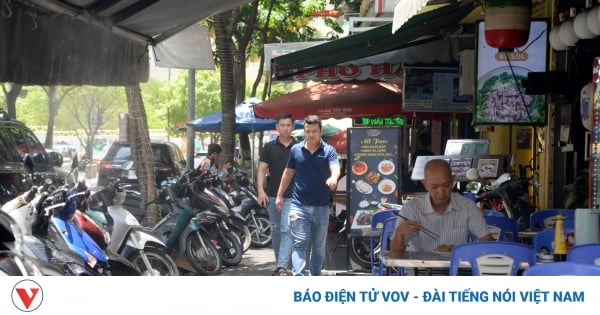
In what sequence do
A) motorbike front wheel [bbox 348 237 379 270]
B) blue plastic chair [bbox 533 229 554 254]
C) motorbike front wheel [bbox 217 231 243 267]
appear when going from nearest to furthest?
blue plastic chair [bbox 533 229 554 254] → motorbike front wheel [bbox 348 237 379 270] → motorbike front wheel [bbox 217 231 243 267]

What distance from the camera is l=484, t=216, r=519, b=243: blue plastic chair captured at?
8.02 metres

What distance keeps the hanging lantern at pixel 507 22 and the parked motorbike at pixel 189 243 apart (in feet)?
14.3

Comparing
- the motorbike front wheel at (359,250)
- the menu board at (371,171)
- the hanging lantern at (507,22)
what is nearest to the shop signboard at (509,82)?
the menu board at (371,171)

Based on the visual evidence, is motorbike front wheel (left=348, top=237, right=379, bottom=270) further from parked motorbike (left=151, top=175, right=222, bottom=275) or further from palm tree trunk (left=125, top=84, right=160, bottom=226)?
palm tree trunk (left=125, top=84, right=160, bottom=226)

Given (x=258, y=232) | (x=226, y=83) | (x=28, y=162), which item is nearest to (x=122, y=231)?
(x=28, y=162)

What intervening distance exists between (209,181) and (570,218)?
20.7ft

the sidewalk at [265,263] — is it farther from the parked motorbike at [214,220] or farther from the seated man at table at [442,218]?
the seated man at table at [442,218]

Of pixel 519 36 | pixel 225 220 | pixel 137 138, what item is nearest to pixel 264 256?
pixel 225 220

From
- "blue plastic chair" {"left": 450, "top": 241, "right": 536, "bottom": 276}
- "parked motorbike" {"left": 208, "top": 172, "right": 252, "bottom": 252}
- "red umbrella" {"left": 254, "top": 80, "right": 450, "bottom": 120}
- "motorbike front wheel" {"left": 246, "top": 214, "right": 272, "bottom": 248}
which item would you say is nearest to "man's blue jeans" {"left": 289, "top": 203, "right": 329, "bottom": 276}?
"blue plastic chair" {"left": 450, "top": 241, "right": 536, "bottom": 276}

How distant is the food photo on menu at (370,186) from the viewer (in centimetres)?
1154

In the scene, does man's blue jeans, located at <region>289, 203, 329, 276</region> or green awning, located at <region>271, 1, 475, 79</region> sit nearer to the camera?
man's blue jeans, located at <region>289, 203, 329, 276</region>

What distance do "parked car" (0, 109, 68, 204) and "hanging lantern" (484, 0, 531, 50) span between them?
14.4ft

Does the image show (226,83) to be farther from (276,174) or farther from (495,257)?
(495,257)
